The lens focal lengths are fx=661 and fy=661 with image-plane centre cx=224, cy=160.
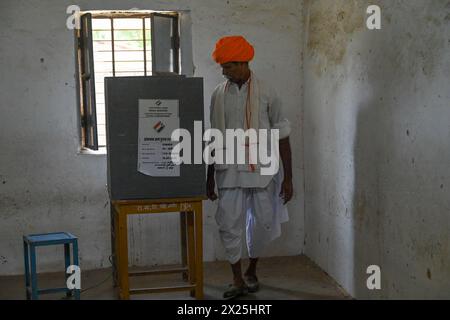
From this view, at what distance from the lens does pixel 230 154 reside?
13.9ft

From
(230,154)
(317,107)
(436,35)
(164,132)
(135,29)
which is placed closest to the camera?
(436,35)

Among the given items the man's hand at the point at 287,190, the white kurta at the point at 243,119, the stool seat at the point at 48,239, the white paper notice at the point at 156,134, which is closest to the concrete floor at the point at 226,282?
the stool seat at the point at 48,239

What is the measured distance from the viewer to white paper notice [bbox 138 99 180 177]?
3924 mm

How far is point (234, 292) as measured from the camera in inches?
168

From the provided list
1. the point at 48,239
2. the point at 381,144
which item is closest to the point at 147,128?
the point at 48,239

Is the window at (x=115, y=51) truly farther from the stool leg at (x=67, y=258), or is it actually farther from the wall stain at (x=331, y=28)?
the wall stain at (x=331, y=28)

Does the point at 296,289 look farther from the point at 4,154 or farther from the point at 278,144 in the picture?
the point at 4,154

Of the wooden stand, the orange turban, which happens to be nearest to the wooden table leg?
the wooden stand

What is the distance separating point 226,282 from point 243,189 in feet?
2.64

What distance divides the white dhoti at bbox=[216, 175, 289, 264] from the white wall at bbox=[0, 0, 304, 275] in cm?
92

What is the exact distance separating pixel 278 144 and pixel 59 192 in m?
1.80

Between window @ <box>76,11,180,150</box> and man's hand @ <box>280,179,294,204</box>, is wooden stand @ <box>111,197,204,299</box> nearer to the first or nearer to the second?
man's hand @ <box>280,179,294,204</box>

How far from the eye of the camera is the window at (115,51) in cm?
490

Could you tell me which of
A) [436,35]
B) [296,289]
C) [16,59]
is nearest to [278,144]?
[296,289]
